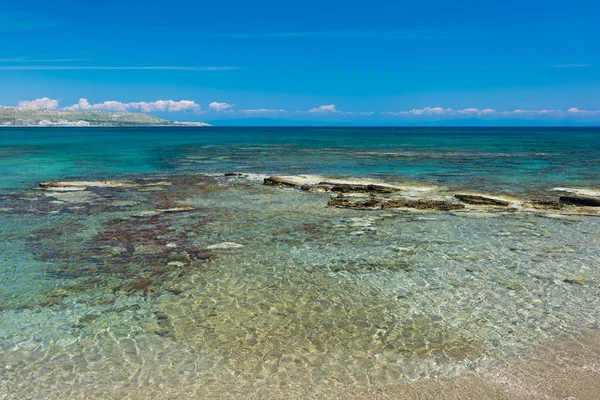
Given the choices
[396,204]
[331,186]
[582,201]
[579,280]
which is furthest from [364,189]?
[579,280]

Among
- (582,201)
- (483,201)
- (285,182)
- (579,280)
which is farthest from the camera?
(285,182)

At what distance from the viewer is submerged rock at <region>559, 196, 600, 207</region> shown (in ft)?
82.2

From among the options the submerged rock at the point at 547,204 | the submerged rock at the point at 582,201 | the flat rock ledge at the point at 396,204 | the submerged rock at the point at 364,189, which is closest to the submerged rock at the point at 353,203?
the flat rock ledge at the point at 396,204

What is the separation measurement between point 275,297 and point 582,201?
807 inches

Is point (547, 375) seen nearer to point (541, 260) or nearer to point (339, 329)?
point (339, 329)

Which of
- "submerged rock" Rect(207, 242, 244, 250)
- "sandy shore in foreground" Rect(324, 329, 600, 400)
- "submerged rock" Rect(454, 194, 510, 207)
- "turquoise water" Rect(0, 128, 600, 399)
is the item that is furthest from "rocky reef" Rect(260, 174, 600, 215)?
"sandy shore in foreground" Rect(324, 329, 600, 400)

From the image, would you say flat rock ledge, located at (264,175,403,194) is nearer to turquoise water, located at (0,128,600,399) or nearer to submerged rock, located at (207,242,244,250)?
turquoise water, located at (0,128,600,399)

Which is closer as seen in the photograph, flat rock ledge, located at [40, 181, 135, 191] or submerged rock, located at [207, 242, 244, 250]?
submerged rock, located at [207, 242, 244, 250]

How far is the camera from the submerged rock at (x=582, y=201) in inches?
987

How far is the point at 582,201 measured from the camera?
25438 mm

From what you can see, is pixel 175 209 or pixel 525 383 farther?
pixel 175 209

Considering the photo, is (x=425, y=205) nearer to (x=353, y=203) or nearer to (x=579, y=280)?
(x=353, y=203)

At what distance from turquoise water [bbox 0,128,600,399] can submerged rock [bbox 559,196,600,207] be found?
10.6 ft

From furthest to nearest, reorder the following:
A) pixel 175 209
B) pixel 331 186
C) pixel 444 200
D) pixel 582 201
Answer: pixel 331 186 → pixel 444 200 → pixel 582 201 → pixel 175 209
